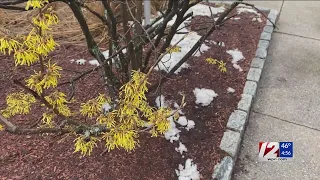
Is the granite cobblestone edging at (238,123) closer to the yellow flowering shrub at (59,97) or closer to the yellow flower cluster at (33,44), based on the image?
the yellow flowering shrub at (59,97)

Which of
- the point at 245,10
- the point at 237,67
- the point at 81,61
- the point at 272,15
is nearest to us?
the point at 81,61

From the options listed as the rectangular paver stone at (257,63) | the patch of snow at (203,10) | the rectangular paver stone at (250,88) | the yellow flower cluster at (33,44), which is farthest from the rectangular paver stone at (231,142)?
the patch of snow at (203,10)

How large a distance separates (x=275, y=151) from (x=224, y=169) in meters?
0.51

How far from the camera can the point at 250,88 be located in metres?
3.04

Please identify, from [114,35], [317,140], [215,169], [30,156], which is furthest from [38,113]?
[317,140]

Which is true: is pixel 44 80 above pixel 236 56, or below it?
above

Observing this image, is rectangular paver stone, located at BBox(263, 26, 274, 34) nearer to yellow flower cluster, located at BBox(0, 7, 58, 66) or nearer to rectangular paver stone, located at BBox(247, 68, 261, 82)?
rectangular paver stone, located at BBox(247, 68, 261, 82)

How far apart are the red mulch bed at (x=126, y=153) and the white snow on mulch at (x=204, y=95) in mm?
36

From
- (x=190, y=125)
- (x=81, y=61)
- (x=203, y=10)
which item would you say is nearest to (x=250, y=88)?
(x=190, y=125)

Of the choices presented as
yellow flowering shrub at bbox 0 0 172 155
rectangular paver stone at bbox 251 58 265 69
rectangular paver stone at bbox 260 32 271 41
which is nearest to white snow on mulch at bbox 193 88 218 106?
rectangular paver stone at bbox 251 58 265 69

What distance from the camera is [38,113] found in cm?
254

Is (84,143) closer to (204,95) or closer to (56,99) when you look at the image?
(56,99)

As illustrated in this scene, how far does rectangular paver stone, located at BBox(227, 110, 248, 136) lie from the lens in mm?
2563

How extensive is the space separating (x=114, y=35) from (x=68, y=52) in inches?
61.3
